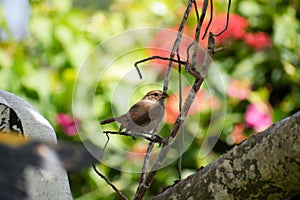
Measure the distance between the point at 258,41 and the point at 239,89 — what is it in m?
0.27

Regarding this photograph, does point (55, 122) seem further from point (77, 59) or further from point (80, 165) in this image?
point (80, 165)

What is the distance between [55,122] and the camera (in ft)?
10.1

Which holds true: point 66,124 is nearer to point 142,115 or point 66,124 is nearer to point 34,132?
point 34,132

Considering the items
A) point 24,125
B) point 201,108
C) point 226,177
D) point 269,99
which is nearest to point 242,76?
point 269,99

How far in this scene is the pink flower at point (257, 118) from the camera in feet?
10.4

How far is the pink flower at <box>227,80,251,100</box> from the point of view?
3285 mm

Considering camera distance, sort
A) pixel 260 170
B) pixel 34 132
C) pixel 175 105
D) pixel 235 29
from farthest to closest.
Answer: pixel 235 29, pixel 175 105, pixel 34 132, pixel 260 170

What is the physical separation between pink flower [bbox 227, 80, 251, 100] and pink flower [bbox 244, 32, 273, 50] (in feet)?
0.63

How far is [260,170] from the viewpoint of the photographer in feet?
3.59

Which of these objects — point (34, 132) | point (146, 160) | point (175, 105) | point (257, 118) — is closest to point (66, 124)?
point (175, 105)

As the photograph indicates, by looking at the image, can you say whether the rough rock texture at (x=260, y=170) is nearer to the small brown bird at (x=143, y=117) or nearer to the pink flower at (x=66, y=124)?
the small brown bird at (x=143, y=117)

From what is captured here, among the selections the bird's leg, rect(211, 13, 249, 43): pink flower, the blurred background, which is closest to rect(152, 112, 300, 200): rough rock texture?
the bird's leg

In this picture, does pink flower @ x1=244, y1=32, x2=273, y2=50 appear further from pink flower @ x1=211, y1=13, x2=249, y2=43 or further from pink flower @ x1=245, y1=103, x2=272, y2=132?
pink flower @ x1=245, y1=103, x2=272, y2=132

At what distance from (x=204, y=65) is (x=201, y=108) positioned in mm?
1694
